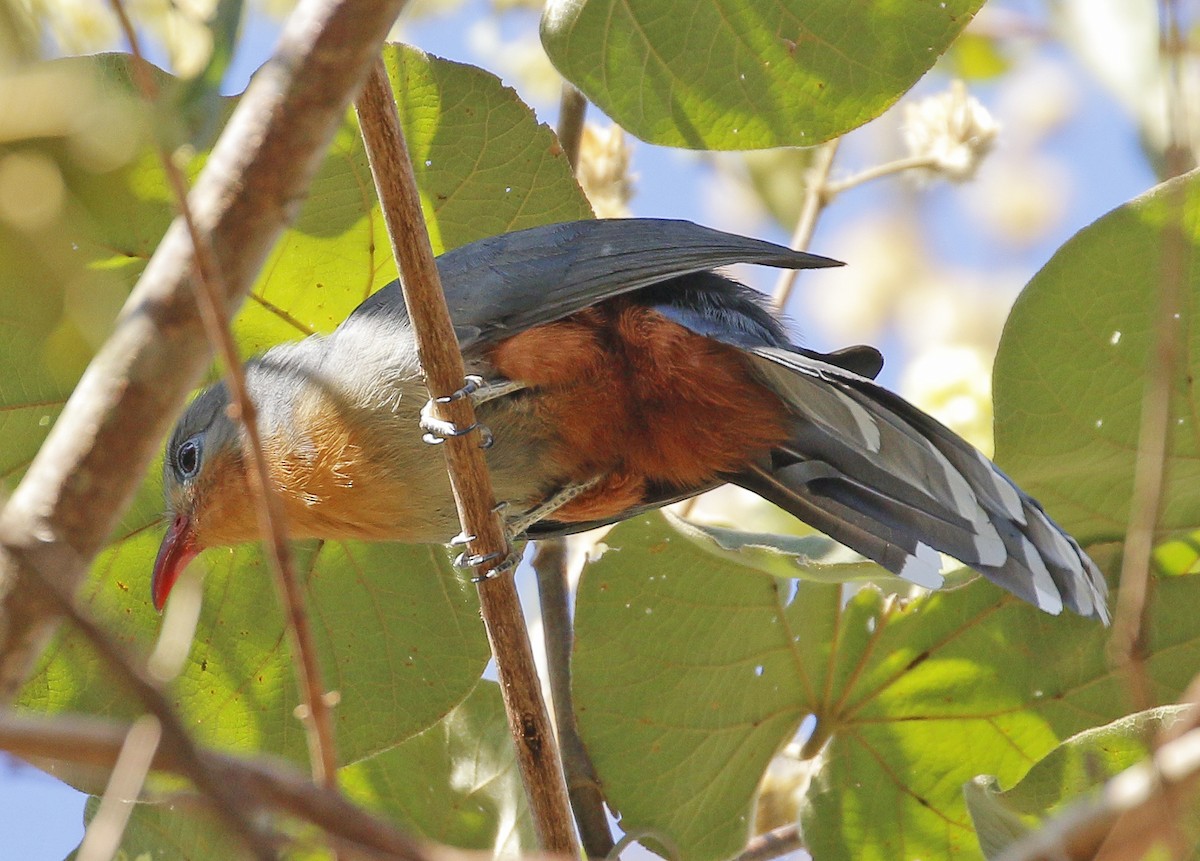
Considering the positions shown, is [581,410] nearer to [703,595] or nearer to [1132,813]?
[703,595]

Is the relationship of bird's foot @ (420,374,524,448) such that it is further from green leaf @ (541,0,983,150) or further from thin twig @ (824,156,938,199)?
thin twig @ (824,156,938,199)

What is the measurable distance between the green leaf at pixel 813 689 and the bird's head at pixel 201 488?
89 centimetres

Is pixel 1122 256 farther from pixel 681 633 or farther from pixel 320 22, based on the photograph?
pixel 320 22

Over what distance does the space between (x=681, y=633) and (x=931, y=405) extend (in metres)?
0.96

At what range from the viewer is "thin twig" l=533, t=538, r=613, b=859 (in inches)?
114

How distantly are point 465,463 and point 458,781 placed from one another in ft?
3.58

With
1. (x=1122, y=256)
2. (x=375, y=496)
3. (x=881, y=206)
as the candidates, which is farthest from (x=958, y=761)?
(x=881, y=206)

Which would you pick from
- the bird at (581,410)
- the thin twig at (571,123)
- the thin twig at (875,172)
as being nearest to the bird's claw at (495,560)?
the bird at (581,410)

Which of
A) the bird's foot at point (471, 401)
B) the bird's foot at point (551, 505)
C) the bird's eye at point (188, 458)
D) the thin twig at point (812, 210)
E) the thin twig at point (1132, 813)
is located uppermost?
the thin twig at point (812, 210)

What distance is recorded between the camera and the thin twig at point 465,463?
195 centimetres

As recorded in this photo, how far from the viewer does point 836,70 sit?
2682mm

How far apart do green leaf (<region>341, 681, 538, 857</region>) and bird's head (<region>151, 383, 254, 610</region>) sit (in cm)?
65

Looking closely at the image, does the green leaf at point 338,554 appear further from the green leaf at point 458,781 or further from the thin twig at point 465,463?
the thin twig at point 465,463

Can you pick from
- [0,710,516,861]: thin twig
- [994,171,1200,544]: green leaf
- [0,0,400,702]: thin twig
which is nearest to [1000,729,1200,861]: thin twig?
[0,710,516,861]: thin twig
